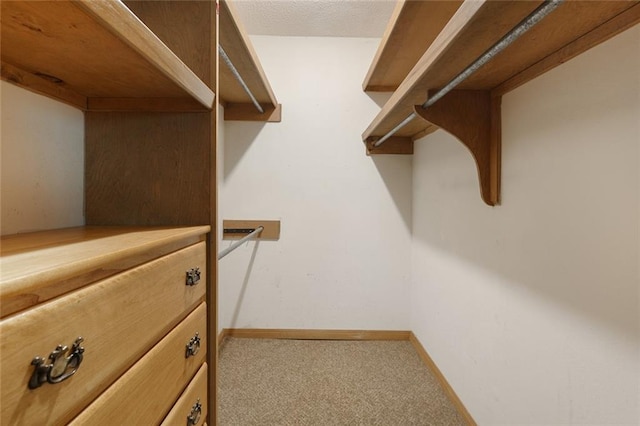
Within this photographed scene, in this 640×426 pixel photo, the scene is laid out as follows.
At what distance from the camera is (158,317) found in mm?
657

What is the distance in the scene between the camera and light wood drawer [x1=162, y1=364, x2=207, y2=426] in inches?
→ 28.8

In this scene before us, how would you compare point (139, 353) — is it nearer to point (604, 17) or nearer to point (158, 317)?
point (158, 317)

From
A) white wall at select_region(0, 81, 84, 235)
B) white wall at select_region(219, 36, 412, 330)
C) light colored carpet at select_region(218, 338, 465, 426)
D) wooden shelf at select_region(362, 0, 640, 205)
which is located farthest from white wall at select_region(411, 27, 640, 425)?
white wall at select_region(0, 81, 84, 235)

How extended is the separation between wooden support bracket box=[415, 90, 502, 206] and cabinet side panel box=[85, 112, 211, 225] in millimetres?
875

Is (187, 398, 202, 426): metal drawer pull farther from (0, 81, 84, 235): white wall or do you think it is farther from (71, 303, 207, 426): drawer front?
(0, 81, 84, 235): white wall

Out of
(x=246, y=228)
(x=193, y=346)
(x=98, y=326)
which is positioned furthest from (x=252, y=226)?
(x=98, y=326)

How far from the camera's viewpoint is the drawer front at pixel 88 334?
0.34 m

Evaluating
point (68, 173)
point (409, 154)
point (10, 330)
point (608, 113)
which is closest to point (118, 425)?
point (10, 330)

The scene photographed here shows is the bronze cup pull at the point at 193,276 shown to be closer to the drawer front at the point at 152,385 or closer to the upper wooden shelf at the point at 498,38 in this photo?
the drawer front at the point at 152,385

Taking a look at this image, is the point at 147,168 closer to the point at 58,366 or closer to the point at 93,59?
the point at 93,59

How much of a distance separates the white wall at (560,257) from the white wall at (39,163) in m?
1.38

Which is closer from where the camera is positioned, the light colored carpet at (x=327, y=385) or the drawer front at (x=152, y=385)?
the drawer front at (x=152, y=385)

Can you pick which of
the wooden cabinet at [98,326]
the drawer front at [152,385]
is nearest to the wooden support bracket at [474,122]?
the wooden cabinet at [98,326]

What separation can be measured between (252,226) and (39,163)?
4.82 feet
